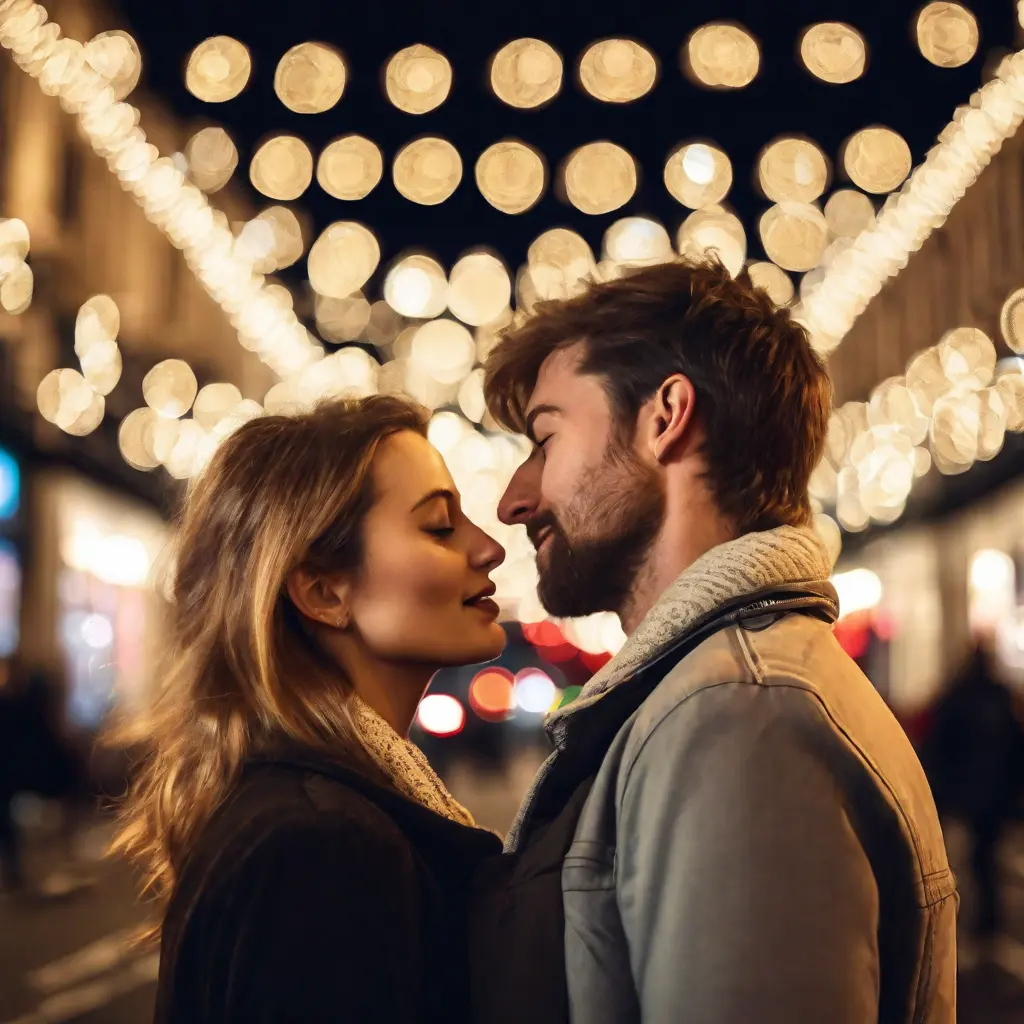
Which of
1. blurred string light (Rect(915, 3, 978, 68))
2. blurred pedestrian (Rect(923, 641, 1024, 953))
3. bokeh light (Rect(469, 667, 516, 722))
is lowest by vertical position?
bokeh light (Rect(469, 667, 516, 722))

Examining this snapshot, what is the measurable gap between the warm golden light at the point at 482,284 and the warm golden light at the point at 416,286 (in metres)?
0.88

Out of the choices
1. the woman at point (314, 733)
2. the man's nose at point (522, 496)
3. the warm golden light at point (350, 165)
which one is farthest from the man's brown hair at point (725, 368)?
the warm golden light at point (350, 165)

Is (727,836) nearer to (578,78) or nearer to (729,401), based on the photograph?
(729,401)

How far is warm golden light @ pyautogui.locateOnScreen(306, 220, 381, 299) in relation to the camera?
1250 centimetres

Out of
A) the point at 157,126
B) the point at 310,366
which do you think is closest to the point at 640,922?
the point at 310,366

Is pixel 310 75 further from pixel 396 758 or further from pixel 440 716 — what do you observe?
pixel 440 716

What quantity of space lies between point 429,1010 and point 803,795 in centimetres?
89

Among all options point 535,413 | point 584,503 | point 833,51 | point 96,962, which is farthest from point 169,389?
point 584,503

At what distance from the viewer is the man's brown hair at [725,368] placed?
309 cm

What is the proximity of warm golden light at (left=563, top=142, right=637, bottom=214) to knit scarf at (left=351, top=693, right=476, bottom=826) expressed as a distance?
731cm

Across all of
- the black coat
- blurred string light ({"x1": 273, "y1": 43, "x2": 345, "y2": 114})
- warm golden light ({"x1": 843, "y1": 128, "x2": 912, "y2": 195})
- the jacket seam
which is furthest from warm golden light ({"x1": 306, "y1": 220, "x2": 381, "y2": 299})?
the jacket seam

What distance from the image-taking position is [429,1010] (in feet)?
8.88

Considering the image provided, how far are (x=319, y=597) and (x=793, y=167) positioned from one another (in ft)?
25.3

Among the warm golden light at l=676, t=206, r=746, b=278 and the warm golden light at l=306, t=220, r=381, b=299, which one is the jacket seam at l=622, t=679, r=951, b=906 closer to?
the warm golden light at l=676, t=206, r=746, b=278
